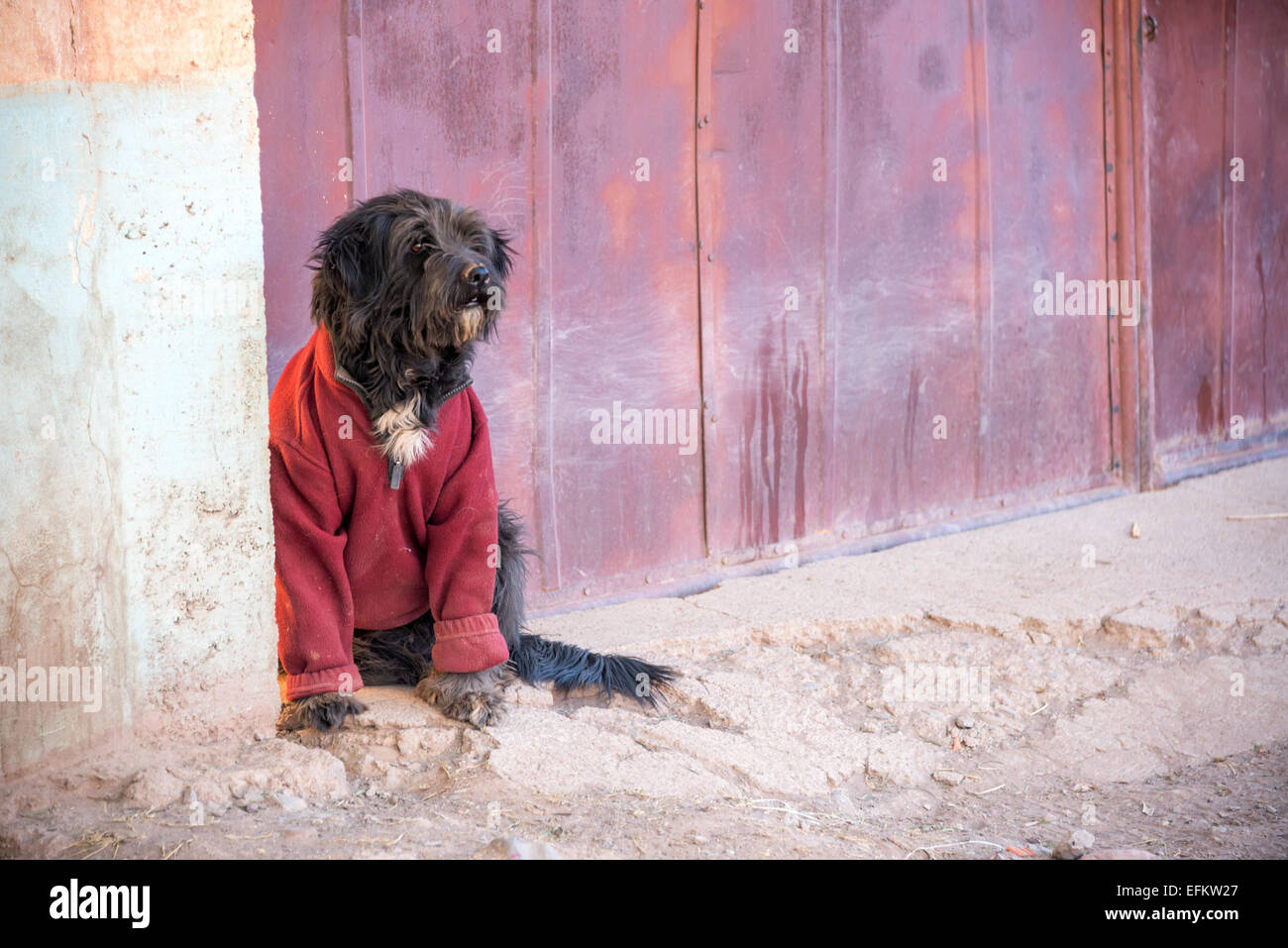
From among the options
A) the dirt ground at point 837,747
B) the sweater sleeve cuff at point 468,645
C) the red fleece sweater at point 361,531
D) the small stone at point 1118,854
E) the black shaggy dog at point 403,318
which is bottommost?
the small stone at point 1118,854

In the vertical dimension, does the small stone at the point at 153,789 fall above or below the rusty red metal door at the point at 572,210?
below

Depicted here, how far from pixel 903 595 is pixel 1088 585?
0.75 m

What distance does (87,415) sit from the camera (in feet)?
8.26

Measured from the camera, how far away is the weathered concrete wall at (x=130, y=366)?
2420 millimetres

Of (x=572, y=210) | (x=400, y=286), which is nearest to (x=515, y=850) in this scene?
(x=400, y=286)

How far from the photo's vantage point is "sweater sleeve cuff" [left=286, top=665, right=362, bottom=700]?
10.0 feet

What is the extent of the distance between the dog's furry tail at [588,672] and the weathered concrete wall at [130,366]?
0.91 m

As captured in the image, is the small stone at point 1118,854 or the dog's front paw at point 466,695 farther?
the dog's front paw at point 466,695

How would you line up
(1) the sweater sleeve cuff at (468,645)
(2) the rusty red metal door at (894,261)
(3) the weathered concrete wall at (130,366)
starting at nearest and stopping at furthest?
(3) the weathered concrete wall at (130,366), (1) the sweater sleeve cuff at (468,645), (2) the rusty red metal door at (894,261)

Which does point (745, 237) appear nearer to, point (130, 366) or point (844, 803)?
point (844, 803)

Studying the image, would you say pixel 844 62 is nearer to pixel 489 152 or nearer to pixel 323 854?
pixel 489 152

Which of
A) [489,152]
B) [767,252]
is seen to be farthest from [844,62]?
[489,152]

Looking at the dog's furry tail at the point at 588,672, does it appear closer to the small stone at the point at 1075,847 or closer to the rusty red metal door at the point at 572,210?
the rusty red metal door at the point at 572,210

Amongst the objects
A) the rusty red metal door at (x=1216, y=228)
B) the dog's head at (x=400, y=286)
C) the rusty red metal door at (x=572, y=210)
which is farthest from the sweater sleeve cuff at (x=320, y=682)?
the rusty red metal door at (x=1216, y=228)
